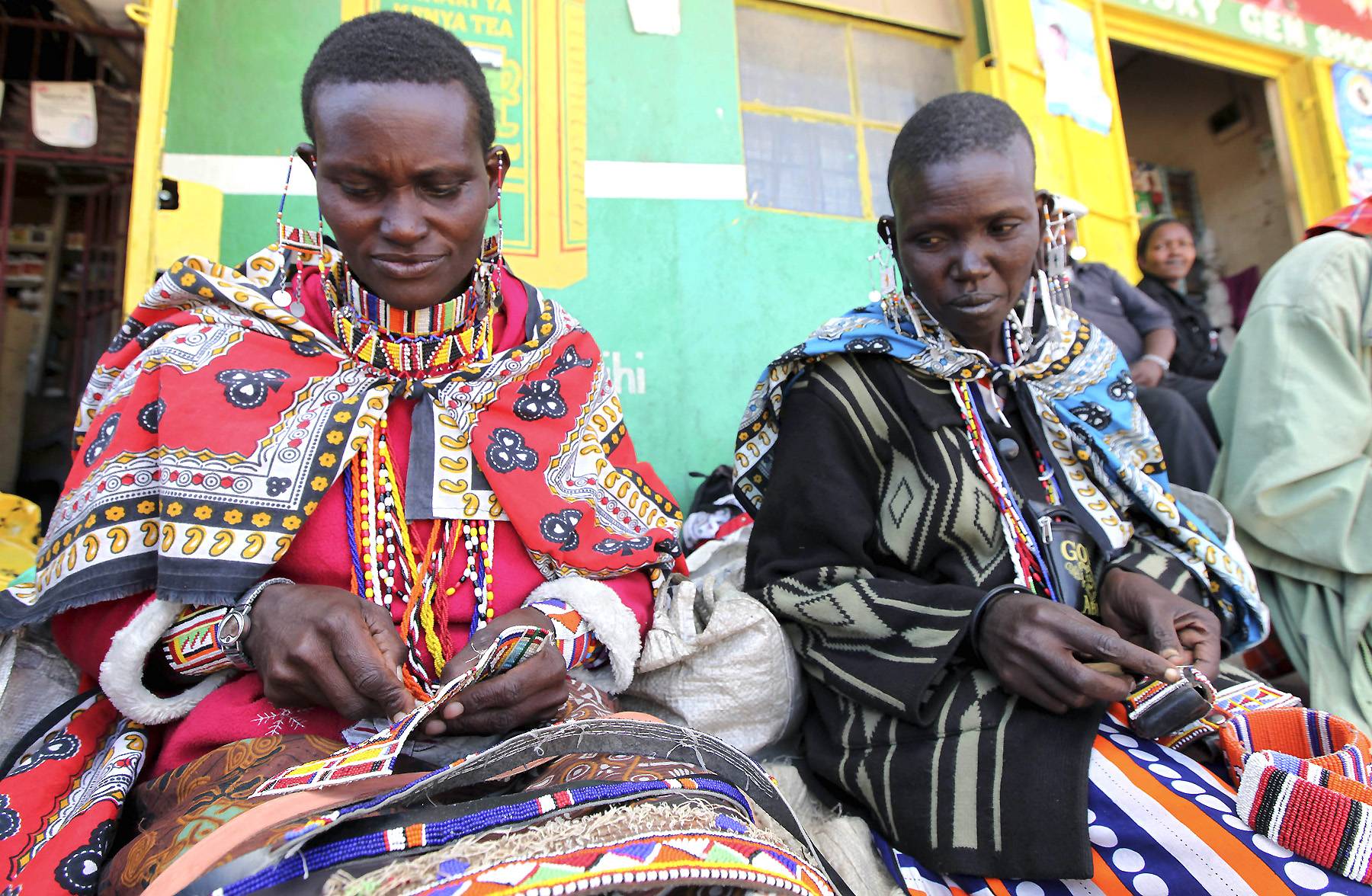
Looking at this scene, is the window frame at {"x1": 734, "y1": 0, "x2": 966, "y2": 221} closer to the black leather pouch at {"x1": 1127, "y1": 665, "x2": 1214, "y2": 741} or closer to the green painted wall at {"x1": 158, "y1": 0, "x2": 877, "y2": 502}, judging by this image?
the green painted wall at {"x1": 158, "y1": 0, "x2": 877, "y2": 502}

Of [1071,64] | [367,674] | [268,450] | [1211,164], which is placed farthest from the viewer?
[1211,164]

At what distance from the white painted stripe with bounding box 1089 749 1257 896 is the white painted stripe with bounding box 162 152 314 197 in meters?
3.16

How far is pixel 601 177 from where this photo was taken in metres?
3.78

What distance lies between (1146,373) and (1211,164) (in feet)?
15.6

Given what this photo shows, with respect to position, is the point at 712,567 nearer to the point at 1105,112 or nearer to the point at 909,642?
the point at 909,642

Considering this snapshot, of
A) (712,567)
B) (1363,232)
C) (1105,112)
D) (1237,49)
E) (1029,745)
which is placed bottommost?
(1029,745)

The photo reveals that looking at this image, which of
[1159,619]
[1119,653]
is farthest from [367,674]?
[1159,619]

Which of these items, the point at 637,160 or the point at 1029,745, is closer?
the point at 1029,745

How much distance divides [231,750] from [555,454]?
74 centimetres

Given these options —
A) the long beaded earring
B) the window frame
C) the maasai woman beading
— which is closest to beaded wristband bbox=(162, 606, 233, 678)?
the maasai woman beading

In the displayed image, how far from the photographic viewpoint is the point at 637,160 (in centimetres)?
385

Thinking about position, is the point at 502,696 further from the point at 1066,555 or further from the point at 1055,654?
the point at 1066,555

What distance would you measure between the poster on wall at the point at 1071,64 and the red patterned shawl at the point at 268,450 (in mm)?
4322

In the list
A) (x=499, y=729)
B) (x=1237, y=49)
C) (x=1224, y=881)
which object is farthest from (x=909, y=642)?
(x=1237, y=49)
